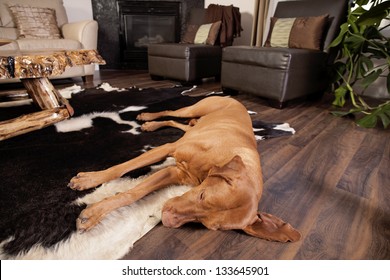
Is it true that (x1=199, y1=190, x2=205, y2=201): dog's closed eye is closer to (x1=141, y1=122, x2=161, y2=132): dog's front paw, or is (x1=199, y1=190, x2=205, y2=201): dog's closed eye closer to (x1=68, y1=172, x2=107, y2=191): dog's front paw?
(x1=68, y1=172, x2=107, y2=191): dog's front paw

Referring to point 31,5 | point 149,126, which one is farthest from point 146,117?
point 31,5

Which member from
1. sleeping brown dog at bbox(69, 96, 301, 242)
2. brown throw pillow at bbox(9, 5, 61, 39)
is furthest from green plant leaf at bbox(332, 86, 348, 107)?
brown throw pillow at bbox(9, 5, 61, 39)

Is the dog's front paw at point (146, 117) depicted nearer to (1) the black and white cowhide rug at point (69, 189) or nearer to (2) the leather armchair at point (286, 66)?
(1) the black and white cowhide rug at point (69, 189)

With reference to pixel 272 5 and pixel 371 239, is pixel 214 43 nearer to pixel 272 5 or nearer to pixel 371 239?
pixel 272 5

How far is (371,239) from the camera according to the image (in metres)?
0.84

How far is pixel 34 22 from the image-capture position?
10.3 ft

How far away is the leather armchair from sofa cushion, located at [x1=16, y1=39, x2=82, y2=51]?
1913 mm

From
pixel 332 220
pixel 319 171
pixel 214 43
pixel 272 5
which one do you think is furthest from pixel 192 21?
pixel 332 220

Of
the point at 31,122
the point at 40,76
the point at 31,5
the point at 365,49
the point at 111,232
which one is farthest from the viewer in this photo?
the point at 31,5

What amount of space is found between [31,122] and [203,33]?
280 cm

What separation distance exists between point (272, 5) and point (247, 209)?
13.1 ft

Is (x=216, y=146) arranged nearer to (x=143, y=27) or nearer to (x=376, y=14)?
(x=376, y=14)

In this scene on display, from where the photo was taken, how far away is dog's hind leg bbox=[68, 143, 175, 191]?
0.98 meters

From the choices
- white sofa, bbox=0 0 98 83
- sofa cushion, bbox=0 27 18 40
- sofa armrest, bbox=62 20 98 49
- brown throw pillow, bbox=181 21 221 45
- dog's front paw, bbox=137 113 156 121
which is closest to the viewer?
dog's front paw, bbox=137 113 156 121
